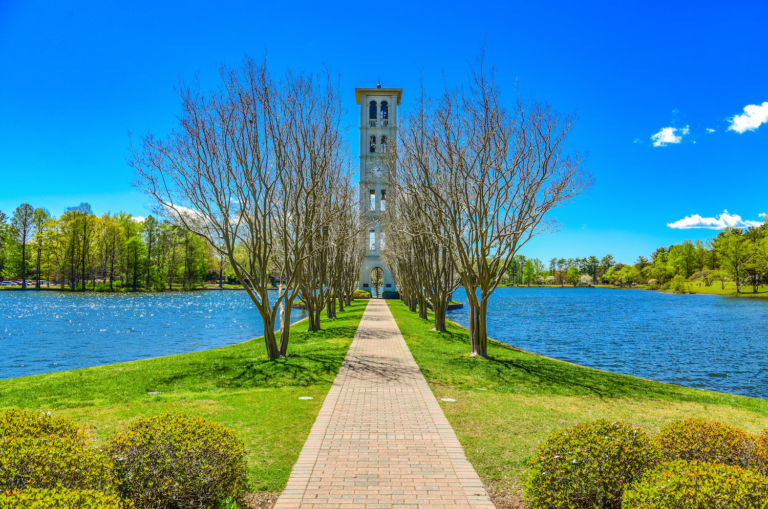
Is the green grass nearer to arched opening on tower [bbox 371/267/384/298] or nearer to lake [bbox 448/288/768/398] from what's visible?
lake [bbox 448/288/768/398]

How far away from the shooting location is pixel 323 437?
6.32 m

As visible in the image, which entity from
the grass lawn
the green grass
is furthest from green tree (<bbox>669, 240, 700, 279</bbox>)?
the green grass

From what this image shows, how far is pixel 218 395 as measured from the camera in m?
8.98

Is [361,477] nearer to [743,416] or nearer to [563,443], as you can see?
[563,443]

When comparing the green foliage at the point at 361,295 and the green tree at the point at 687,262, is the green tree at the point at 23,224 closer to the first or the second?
the green foliage at the point at 361,295

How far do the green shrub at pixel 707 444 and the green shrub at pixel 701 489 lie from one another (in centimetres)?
76

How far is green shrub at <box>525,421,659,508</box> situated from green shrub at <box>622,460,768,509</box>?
410 millimetres

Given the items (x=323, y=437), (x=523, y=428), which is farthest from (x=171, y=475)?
(x=523, y=428)

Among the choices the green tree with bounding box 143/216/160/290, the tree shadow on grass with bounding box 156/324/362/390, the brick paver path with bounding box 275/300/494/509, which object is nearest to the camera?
the brick paver path with bounding box 275/300/494/509

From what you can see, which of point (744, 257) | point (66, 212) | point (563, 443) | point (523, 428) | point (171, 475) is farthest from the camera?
point (744, 257)

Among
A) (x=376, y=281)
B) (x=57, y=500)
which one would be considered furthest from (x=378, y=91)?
(x=57, y=500)

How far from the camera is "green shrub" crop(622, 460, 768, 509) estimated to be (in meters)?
2.85

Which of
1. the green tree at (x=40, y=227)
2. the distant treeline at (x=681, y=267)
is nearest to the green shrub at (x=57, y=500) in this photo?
the green tree at (x=40, y=227)

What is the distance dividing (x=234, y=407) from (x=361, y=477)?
379 cm
